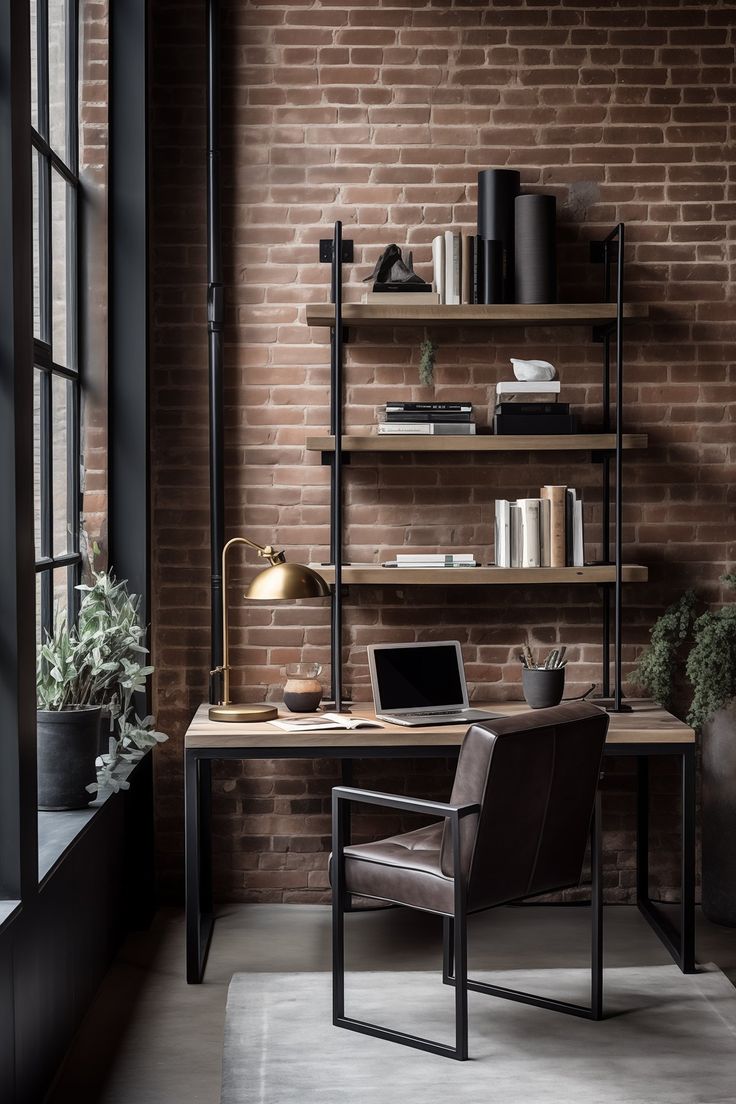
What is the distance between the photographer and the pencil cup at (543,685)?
13.3 ft

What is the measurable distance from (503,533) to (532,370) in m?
0.61

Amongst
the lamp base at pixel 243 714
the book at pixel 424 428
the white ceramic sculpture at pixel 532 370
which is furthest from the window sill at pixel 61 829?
the white ceramic sculpture at pixel 532 370

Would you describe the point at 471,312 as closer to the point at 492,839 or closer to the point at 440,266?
the point at 440,266

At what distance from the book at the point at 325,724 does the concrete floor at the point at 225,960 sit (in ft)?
2.60

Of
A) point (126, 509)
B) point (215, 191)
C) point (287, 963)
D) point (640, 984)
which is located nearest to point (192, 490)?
point (126, 509)

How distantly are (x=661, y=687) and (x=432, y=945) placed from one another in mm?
1262

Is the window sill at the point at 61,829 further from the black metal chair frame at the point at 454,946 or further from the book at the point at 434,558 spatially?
the book at the point at 434,558

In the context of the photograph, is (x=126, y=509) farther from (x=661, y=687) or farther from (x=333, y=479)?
(x=661, y=687)

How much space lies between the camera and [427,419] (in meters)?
4.16

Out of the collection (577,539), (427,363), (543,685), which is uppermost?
(427,363)

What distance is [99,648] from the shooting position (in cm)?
340

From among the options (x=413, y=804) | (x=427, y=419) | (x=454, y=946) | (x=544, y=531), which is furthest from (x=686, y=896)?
(x=427, y=419)

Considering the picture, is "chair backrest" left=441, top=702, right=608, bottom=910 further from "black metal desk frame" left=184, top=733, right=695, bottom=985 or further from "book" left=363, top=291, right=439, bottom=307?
"book" left=363, top=291, right=439, bottom=307

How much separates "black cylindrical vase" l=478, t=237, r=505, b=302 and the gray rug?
236 cm
